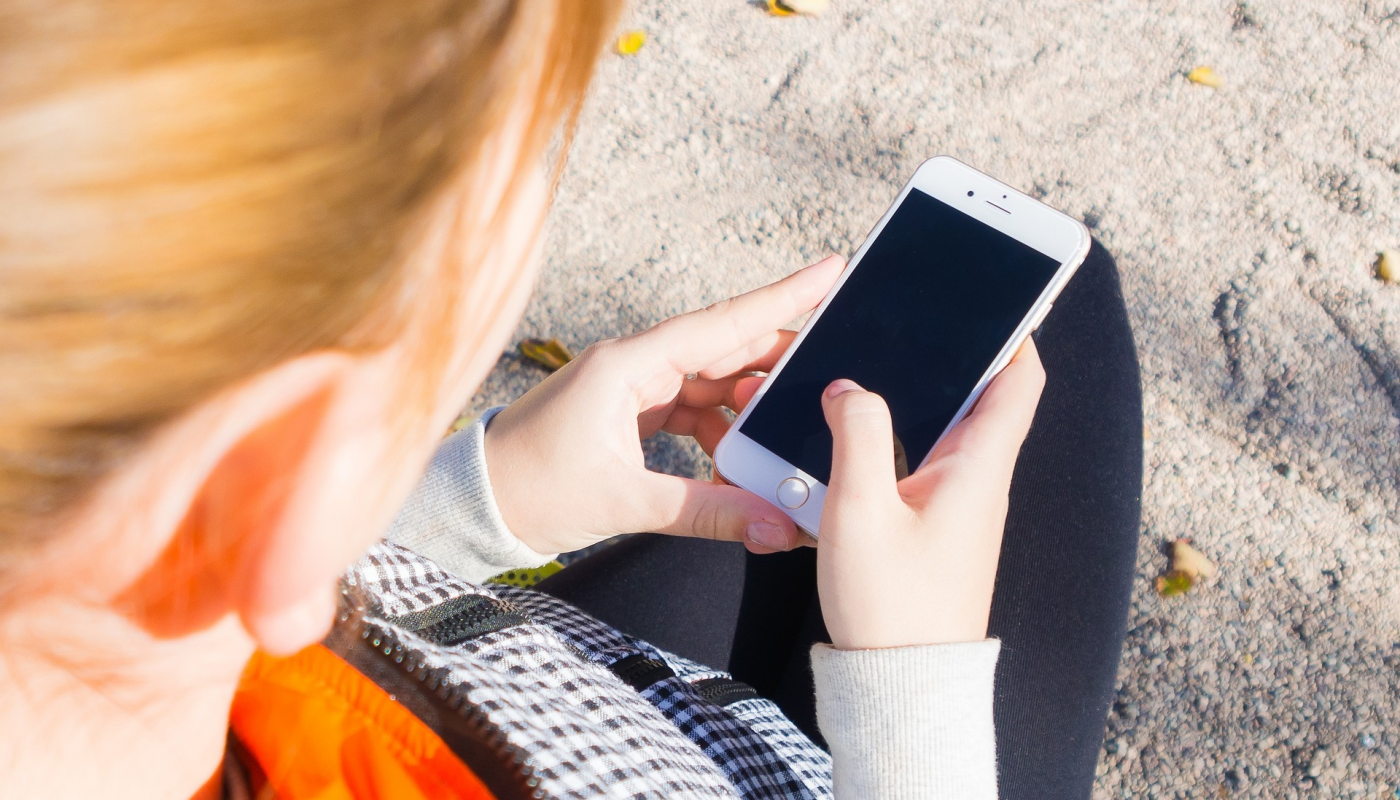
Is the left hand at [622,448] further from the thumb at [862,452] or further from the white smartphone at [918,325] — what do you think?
the thumb at [862,452]

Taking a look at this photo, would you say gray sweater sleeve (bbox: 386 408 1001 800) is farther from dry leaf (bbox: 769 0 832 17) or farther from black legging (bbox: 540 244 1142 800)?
dry leaf (bbox: 769 0 832 17)

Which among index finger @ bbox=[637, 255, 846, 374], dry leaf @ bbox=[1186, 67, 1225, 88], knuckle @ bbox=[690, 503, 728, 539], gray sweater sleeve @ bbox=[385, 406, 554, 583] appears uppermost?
dry leaf @ bbox=[1186, 67, 1225, 88]

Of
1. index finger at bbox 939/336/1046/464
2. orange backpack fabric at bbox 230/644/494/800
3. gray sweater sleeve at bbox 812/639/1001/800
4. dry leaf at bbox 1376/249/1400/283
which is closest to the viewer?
orange backpack fabric at bbox 230/644/494/800

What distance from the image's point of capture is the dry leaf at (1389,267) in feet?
6.56

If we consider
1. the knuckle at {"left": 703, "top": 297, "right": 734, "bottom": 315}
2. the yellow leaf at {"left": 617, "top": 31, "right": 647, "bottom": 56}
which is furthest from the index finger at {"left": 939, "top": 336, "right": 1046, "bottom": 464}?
the yellow leaf at {"left": 617, "top": 31, "right": 647, "bottom": 56}

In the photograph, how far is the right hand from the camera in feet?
3.57

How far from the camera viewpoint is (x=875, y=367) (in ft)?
4.53

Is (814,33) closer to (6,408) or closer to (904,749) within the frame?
(904,749)

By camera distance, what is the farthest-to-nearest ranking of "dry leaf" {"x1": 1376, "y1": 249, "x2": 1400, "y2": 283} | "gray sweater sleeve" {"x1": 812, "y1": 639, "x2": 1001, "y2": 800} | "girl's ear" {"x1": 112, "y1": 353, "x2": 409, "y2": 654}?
1. "dry leaf" {"x1": 1376, "y1": 249, "x2": 1400, "y2": 283}
2. "gray sweater sleeve" {"x1": 812, "y1": 639, "x2": 1001, "y2": 800}
3. "girl's ear" {"x1": 112, "y1": 353, "x2": 409, "y2": 654}

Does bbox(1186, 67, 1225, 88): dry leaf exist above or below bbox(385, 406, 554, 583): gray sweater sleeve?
above

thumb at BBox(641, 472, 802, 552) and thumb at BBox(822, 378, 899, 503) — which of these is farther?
thumb at BBox(641, 472, 802, 552)

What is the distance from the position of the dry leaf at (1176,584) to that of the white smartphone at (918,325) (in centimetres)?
85

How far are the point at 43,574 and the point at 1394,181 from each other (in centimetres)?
275

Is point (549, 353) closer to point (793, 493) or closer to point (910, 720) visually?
point (793, 493)
